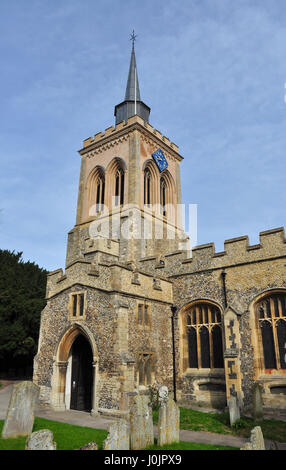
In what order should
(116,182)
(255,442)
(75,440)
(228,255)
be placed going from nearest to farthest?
(255,442) → (75,440) → (228,255) → (116,182)

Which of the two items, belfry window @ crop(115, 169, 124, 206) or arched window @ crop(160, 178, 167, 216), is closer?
belfry window @ crop(115, 169, 124, 206)

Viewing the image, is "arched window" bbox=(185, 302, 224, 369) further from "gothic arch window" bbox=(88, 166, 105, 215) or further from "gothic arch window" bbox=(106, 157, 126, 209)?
"gothic arch window" bbox=(88, 166, 105, 215)

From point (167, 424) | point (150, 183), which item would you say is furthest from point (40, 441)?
point (150, 183)

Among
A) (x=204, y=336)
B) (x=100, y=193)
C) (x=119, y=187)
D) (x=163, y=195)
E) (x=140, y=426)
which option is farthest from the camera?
(x=163, y=195)

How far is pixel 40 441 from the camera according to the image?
5543 mm

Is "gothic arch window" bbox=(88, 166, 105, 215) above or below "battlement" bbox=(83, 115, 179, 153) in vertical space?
below

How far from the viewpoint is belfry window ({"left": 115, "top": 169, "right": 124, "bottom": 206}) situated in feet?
84.4

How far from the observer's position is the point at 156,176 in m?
27.5

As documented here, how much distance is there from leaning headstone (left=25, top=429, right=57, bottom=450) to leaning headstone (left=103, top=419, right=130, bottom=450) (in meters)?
1.29

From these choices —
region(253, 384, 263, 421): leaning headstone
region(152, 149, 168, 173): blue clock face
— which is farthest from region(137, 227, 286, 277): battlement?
region(152, 149, 168, 173): blue clock face

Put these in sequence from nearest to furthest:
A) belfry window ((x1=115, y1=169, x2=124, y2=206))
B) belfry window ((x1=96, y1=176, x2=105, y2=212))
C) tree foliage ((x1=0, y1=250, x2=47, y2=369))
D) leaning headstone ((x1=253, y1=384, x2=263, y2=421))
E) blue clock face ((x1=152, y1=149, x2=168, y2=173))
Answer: leaning headstone ((x1=253, y1=384, x2=263, y2=421)) < tree foliage ((x1=0, y1=250, x2=47, y2=369)) < belfry window ((x1=115, y1=169, x2=124, y2=206)) < belfry window ((x1=96, y1=176, x2=105, y2=212)) < blue clock face ((x1=152, y1=149, x2=168, y2=173))

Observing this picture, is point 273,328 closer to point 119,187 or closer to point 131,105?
point 119,187

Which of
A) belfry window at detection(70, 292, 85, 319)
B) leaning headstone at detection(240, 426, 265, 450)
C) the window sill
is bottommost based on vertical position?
leaning headstone at detection(240, 426, 265, 450)

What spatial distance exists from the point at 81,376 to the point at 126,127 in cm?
1921
